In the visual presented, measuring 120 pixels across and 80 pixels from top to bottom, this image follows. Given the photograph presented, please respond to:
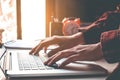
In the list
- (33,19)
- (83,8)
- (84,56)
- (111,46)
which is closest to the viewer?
(111,46)

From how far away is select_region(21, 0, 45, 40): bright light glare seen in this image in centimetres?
242

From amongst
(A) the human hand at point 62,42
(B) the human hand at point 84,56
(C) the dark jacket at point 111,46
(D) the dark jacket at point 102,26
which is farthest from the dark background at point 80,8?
(C) the dark jacket at point 111,46

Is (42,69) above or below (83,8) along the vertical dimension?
below

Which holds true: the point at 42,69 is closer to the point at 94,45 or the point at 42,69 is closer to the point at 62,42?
the point at 94,45

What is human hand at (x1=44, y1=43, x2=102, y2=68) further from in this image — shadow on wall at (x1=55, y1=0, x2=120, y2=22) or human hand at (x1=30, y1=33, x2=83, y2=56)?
shadow on wall at (x1=55, y1=0, x2=120, y2=22)

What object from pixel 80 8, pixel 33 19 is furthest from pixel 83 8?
pixel 33 19

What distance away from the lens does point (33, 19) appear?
96.3 inches

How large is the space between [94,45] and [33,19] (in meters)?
1.46

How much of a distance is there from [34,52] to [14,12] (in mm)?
1175

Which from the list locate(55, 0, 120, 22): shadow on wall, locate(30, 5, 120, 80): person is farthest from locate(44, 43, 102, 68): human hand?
locate(55, 0, 120, 22): shadow on wall

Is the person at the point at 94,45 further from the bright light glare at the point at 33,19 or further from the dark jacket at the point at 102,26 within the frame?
the bright light glare at the point at 33,19

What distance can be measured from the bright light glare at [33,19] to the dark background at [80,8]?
6 cm

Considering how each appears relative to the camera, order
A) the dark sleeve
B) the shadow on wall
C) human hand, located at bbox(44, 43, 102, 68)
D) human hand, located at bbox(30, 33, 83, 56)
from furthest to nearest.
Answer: the shadow on wall → human hand, located at bbox(30, 33, 83, 56) → human hand, located at bbox(44, 43, 102, 68) → the dark sleeve

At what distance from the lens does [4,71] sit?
34.9 inches
